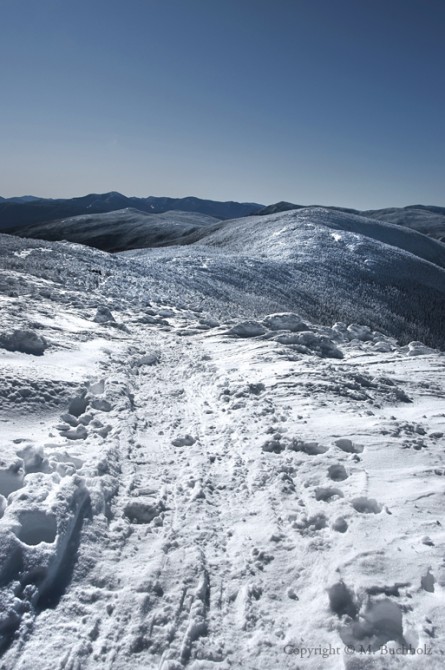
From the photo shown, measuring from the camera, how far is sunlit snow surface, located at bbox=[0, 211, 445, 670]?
3773 millimetres

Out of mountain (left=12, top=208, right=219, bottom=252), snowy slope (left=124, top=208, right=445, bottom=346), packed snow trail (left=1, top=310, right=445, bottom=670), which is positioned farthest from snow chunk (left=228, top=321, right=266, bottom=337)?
mountain (left=12, top=208, right=219, bottom=252)

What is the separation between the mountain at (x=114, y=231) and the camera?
118438mm

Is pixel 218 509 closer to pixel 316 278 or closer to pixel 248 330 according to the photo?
pixel 248 330

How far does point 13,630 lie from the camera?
12.2 feet

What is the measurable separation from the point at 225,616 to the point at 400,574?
187cm

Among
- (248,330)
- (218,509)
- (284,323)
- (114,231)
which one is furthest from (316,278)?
(114,231)

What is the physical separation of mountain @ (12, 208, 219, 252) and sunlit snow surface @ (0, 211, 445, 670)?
98506 millimetres

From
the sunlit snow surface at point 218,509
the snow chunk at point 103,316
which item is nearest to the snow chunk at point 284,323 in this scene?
the sunlit snow surface at point 218,509

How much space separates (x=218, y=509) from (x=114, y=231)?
13901 cm

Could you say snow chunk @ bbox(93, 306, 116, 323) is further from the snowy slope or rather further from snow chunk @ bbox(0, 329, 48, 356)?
the snowy slope

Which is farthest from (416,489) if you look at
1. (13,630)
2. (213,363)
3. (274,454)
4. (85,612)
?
(213,363)

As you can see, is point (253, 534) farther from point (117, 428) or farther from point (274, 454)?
point (117, 428)

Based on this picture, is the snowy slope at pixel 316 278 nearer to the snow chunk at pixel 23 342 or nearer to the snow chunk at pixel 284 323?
the snow chunk at pixel 284 323

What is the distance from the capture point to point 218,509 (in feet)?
18.5
